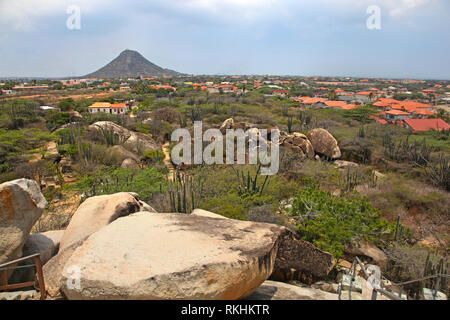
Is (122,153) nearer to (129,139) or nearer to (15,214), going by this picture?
(129,139)

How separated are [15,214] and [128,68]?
6964 inches

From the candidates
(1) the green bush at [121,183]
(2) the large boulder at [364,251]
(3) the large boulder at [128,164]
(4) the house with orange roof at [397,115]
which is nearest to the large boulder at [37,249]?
(1) the green bush at [121,183]

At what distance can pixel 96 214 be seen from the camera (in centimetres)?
541

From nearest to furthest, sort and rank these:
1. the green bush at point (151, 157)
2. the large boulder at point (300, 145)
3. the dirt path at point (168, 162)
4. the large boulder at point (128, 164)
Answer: the large boulder at point (128, 164)
the dirt path at point (168, 162)
the green bush at point (151, 157)
the large boulder at point (300, 145)

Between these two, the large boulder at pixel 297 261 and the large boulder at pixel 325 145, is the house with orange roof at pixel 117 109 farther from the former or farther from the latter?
the large boulder at pixel 297 261

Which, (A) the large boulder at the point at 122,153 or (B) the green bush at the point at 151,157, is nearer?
(A) the large boulder at the point at 122,153

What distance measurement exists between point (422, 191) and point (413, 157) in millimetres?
4263

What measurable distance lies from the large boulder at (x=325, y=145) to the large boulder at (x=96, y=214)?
38.6 feet

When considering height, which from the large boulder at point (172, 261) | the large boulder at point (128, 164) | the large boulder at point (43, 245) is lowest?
the large boulder at point (43, 245)

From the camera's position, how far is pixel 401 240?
21.7 feet

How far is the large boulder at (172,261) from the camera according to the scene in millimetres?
2846

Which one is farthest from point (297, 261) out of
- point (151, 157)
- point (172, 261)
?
point (151, 157)

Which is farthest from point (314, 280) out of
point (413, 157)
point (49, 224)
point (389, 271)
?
point (413, 157)
